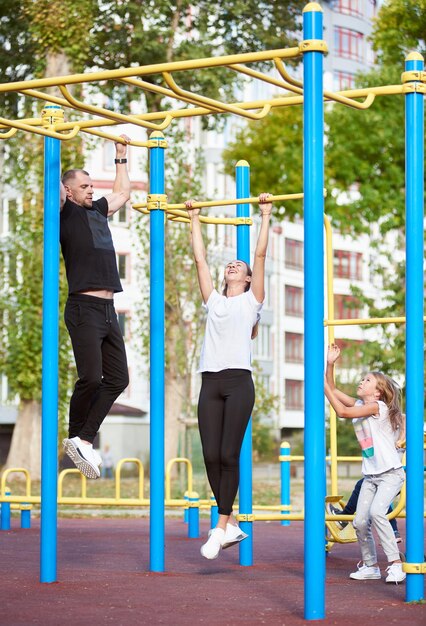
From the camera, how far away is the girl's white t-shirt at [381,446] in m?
8.13

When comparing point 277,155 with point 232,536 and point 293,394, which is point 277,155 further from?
point 293,394

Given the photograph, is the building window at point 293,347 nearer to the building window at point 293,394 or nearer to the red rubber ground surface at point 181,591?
the building window at point 293,394

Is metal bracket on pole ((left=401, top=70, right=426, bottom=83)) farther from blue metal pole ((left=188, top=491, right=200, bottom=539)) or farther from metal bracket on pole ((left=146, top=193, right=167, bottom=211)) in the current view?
blue metal pole ((left=188, top=491, right=200, bottom=539))

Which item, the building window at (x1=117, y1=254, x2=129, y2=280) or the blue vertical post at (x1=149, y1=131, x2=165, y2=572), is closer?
the blue vertical post at (x1=149, y1=131, x2=165, y2=572)

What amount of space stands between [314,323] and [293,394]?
53282 mm

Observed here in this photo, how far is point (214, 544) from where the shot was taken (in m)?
7.47

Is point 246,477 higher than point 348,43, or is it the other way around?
point 348,43

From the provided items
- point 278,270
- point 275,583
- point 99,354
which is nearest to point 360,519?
point 275,583

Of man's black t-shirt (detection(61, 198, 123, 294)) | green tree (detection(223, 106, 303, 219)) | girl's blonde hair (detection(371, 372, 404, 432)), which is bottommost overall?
girl's blonde hair (detection(371, 372, 404, 432))

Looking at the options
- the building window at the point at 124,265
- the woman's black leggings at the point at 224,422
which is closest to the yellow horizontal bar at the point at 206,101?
the woman's black leggings at the point at 224,422

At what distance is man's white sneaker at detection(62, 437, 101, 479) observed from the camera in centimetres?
798

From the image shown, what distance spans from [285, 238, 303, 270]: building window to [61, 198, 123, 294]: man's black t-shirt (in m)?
50.4

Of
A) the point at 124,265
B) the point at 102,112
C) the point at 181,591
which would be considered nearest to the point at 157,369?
the point at 181,591

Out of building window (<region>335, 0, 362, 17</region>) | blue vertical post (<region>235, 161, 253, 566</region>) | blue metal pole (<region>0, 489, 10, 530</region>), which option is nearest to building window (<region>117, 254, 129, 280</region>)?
building window (<region>335, 0, 362, 17</region>)
